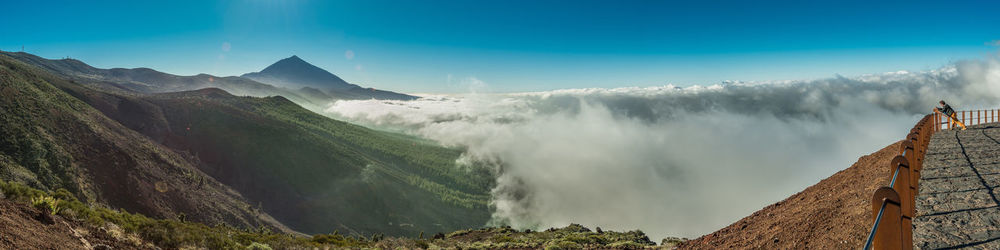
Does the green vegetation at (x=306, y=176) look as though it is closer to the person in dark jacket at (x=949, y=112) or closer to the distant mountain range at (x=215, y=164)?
the distant mountain range at (x=215, y=164)

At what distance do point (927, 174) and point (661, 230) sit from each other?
19708cm

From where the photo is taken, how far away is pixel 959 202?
6082 millimetres

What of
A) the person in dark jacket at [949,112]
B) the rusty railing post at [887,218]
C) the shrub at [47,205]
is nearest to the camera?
the rusty railing post at [887,218]

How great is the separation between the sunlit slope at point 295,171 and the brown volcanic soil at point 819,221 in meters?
70.3

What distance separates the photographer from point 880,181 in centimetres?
691

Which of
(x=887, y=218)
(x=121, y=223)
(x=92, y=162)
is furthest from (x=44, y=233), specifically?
(x=92, y=162)

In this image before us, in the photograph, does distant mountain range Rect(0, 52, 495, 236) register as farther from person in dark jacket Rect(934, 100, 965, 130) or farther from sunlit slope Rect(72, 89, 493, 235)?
person in dark jacket Rect(934, 100, 965, 130)

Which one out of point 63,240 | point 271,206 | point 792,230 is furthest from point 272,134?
point 792,230

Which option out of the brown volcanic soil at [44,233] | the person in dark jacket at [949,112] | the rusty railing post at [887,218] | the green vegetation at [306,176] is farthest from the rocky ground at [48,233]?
the green vegetation at [306,176]

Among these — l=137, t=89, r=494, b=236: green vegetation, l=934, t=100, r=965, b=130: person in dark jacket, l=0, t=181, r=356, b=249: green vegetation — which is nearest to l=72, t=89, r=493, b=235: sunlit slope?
l=137, t=89, r=494, b=236: green vegetation

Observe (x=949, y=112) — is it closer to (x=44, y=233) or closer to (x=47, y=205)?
(x=44, y=233)

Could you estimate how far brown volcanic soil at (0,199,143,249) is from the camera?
19.9ft

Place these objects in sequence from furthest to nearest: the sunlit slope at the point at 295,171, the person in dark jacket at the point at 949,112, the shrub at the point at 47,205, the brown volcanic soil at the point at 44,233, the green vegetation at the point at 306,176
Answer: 1. the green vegetation at the point at 306,176
2. the sunlit slope at the point at 295,171
3. the person in dark jacket at the point at 949,112
4. the shrub at the point at 47,205
5. the brown volcanic soil at the point at 44,233

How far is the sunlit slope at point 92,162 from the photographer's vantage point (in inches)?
1211
